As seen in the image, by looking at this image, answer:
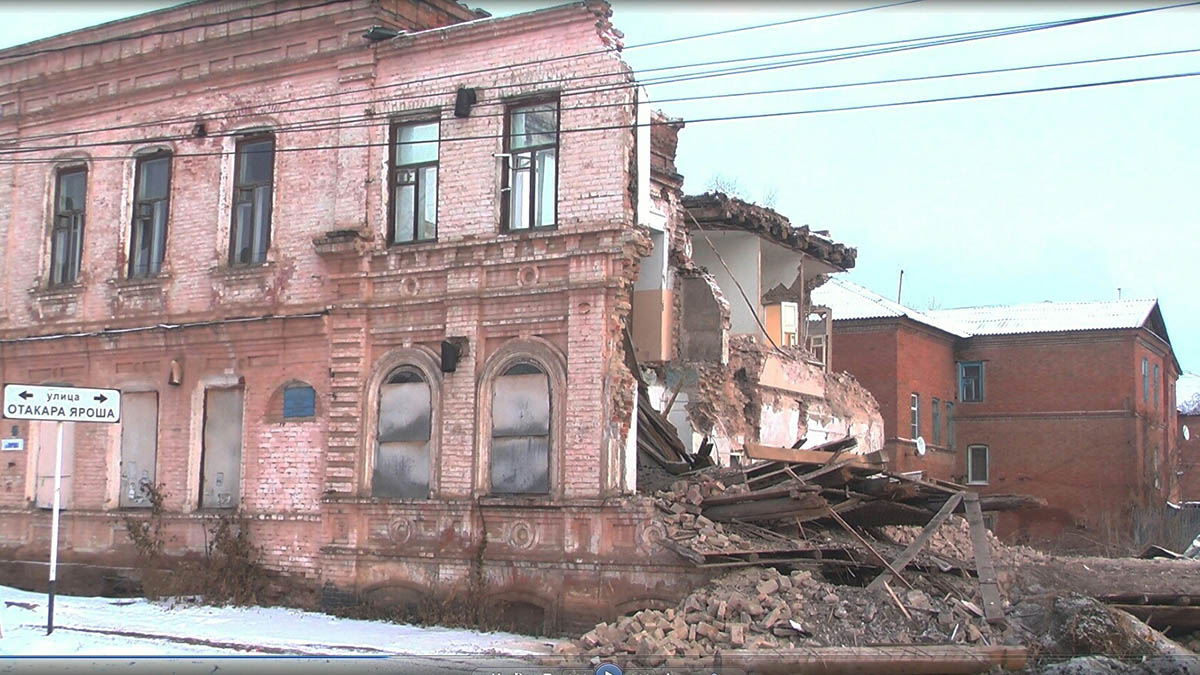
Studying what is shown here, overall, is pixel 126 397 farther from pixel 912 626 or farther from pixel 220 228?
pixel 912 626

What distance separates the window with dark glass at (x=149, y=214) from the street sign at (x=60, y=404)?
4828 mm

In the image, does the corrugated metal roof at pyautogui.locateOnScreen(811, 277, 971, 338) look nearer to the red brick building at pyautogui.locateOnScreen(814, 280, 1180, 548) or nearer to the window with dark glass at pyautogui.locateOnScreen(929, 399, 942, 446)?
the red brick building at pyautogui.locateOnScreen(814, 280, 1180, 548)

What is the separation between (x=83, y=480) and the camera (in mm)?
19516

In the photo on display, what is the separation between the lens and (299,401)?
17578 millimetres

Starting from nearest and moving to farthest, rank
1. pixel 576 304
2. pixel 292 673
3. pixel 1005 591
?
1. pixel 292 673
2. pixel 1005 591
3. pixel 576 304

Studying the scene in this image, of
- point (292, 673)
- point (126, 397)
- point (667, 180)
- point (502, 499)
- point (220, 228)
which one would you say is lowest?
point (292, 673)

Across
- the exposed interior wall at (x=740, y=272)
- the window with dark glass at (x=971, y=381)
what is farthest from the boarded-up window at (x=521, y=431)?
the window with dark glass at (x=971, y=381)

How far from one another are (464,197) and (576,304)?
7.83 feet

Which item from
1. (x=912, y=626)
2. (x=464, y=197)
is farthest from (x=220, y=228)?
(x=912, y=626)

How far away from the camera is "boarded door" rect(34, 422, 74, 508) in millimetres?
19719

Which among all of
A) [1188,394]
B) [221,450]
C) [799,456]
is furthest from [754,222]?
[1188,394]

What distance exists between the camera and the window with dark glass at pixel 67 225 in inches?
802

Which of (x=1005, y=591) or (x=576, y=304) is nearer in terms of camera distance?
(x=1005, y=591)

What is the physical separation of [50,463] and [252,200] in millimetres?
5501
